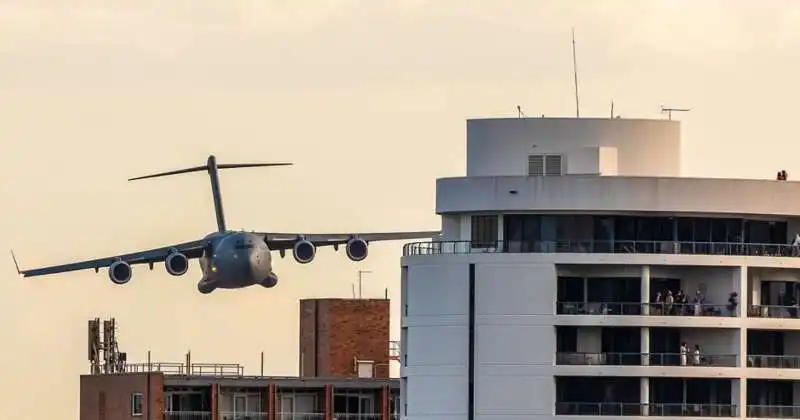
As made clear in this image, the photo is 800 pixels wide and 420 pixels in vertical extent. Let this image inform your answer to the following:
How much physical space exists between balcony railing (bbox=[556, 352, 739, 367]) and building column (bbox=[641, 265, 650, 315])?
1821mm

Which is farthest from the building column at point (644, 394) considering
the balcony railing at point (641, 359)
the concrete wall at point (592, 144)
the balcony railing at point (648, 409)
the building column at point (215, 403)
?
the building column at point (215, 403)

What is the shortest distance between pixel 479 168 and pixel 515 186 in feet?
14.1

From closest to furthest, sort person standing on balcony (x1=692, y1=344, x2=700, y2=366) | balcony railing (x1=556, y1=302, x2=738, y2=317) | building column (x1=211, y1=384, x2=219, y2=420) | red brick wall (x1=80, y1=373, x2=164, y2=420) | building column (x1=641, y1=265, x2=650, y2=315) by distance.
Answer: person standing on balcony (x1=692, y1=344, x2=700, y2=366), building column (x1=641, y1=265, x2=650, y2=315), balcony railing (x1=556, y1=302, x2=738, y2=317), red brick wall (x1=80, y1=373, x2=164, y2=420), building column (x1=211, y1=384, x2=219, y2=420)

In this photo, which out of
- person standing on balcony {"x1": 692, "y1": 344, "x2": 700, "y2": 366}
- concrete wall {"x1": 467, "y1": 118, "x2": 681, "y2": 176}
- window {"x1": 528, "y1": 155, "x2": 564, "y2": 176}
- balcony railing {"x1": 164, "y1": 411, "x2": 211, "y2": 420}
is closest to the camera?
person standing on balcony {"x1": 692, "y1": 344, "x2": 700, "y2": 366}

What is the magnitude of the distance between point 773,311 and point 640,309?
5.69 metres

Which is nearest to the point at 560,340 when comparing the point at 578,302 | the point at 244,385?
the point at 578,302

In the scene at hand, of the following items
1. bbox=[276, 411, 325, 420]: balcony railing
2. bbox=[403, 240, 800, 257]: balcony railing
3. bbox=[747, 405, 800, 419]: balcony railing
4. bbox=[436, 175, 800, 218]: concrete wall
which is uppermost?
bbox=[436, 175, 800, 218]: concrete wall

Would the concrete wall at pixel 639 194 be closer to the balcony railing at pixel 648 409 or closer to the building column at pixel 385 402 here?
the balcony railing at pixel 648 409

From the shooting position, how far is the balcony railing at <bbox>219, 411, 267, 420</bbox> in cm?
19738

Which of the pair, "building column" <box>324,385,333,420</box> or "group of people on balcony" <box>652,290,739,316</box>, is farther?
"building column" <box>324,385,333,420</box>

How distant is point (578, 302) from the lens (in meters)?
137

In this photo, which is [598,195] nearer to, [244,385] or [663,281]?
[663,281]

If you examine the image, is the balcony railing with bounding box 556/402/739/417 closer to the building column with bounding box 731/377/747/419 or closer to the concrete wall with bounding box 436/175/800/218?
the building column with bounding box 731/377/747/419

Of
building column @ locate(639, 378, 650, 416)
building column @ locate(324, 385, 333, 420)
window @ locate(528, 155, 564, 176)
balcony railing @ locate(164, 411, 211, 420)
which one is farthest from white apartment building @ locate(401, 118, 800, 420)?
building column @ locate(324, 385, 333, 420)
